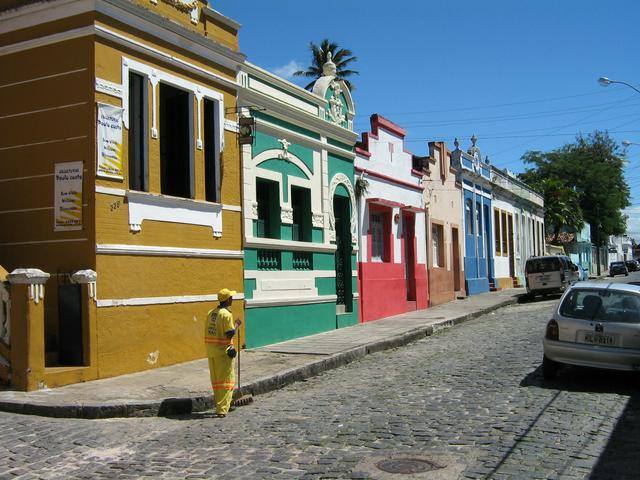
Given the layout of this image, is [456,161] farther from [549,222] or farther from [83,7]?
[549,222]

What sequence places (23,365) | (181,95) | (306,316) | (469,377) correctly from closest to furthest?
(23,365) < (469,377) < (181,95) < (306,316)

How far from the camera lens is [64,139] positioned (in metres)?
10.5

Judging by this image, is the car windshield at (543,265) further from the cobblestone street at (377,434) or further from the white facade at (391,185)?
the cobblestone street at (377,434)

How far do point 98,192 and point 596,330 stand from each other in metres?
7.59

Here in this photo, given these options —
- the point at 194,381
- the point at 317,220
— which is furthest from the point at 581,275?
the point at 194,381

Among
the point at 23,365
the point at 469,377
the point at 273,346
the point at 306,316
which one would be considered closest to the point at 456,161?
the point at 306,316

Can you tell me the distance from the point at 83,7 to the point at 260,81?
480 cm

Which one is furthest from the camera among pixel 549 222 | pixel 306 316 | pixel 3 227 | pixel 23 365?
pixel 549 222

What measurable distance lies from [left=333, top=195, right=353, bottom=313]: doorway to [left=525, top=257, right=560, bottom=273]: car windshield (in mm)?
Result: 12765

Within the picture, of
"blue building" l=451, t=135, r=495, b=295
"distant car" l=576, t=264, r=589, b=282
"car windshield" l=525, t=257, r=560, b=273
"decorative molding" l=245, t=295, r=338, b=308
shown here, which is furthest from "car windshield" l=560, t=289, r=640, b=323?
"distant car" l=576, t=264, r=589, b=282

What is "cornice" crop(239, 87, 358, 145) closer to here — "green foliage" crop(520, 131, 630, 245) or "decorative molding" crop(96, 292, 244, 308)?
"decorative molding" crop(96, 292, 244, 308)

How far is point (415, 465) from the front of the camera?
5883 millimetres

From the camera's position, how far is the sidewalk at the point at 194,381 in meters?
8.20

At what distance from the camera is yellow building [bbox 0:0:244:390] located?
390 inches
